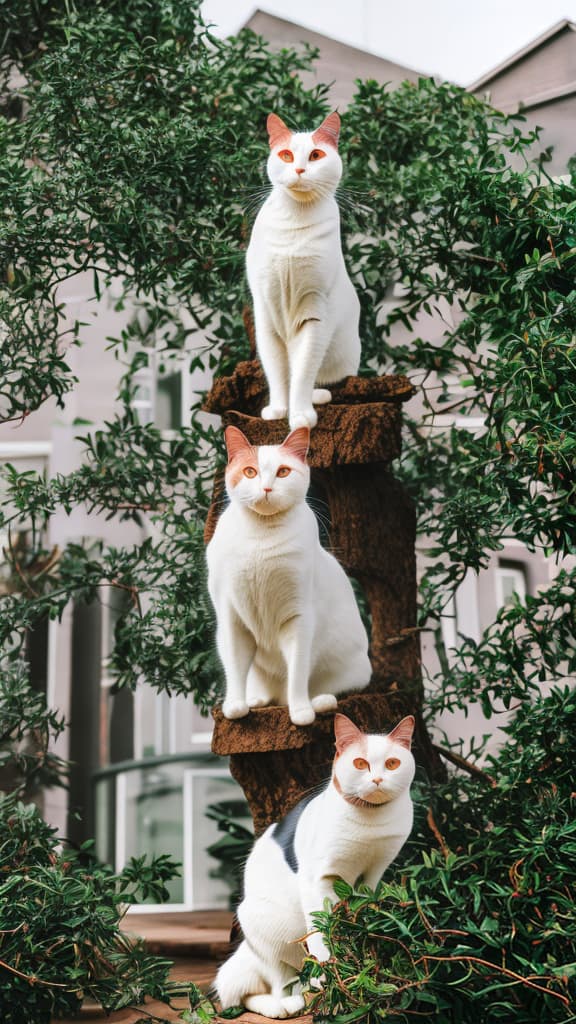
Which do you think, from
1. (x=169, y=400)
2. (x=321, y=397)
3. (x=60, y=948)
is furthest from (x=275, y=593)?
(x=169, y=400)

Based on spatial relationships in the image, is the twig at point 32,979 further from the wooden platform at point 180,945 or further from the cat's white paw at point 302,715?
the cat's white paw at point 302,715

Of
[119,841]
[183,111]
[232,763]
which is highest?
[183,111]

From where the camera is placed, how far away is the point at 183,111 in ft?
9.21

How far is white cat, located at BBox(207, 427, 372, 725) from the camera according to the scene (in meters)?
1.77

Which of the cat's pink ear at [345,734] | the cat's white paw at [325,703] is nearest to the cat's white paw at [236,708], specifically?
the cat's white paw at [325,703]

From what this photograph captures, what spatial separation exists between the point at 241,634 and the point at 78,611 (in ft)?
6.88

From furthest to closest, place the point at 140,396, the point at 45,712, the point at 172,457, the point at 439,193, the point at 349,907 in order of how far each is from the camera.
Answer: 1. the point at 140,396
2. the point at 172,457
3. the point at 45,712
4. the point at 439,193
5. the point at 349,907

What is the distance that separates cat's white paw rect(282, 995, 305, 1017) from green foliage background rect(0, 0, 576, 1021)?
276 mm

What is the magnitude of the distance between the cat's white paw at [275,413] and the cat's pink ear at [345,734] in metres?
0.68

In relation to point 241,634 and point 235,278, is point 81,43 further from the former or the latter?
point 241,634

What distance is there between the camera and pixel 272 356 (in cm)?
211

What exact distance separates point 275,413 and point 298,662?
20.8 inches

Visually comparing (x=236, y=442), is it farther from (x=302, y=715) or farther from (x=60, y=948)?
(x=60, y=948)

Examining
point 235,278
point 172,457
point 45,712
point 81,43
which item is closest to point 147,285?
point 235,278
